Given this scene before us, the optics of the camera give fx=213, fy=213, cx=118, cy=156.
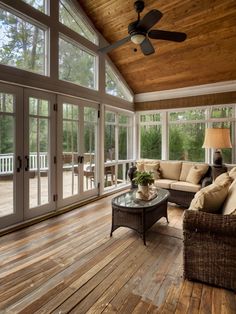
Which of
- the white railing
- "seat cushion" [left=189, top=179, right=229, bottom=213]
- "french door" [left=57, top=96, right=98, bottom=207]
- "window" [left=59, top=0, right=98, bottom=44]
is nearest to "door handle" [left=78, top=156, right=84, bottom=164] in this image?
"french door" [left=57, top=96, right=98, bottom=207]

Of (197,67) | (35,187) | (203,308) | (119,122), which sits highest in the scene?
(197,67)

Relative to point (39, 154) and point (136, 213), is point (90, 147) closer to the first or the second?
point (39, 154)

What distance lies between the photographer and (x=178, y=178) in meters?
5.05

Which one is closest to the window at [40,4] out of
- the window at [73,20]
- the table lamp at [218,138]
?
the window at [73,20]

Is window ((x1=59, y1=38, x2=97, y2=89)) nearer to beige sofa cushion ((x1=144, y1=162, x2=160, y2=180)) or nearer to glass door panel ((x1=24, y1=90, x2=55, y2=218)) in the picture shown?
glass door panel ((x1=24, y1=90, x2=55, y2=218))

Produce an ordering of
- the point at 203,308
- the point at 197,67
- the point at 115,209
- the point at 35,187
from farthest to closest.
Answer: the point at 197,67
the point at 35,187
the point at 115,209
the point at 203,308

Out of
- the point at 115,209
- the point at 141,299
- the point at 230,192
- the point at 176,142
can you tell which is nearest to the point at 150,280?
the point at 141,299

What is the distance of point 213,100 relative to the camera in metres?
5.41

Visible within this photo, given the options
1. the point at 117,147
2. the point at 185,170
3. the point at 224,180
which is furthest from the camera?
the point at 117,147

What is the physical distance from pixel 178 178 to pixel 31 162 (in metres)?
3.26

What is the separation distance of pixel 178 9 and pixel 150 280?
14.9 ft

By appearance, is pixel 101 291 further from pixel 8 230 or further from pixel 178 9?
pixel 178 9

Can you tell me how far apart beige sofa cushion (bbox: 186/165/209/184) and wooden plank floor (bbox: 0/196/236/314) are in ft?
4.79

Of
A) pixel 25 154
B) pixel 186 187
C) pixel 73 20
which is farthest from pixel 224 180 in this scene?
pixel 73 20
